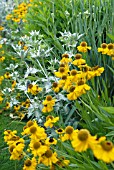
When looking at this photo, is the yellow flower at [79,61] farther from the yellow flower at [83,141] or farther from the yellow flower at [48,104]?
the yellow flower at [83,141]

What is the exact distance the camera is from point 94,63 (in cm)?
302

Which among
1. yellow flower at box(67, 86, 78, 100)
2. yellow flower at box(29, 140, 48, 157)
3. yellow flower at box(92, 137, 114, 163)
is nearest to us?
yellow flower at box(92, 137, 114, 163)

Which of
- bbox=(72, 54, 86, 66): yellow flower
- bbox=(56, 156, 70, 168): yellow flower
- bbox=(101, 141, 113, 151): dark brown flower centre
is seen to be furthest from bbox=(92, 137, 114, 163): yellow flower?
bbox=(72, 54, 86, 66): yellow flower

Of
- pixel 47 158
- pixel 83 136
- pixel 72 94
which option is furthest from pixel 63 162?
pixel 83 136

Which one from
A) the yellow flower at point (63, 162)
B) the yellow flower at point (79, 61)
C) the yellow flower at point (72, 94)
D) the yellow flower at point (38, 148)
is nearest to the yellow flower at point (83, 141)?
the yellow flower at point (38, 148)

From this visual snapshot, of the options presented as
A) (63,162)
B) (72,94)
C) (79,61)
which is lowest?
(63,162)

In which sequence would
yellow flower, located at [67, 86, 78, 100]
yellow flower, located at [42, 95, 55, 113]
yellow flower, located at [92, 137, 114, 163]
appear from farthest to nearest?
yellow flower, located at [42, 95, 55, 113] < yellow flower, located at [67, 86, 78, 100] < yellow flower, located at [92, 137, 114, 163]

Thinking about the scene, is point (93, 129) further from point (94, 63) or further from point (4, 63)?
point (4, 63)

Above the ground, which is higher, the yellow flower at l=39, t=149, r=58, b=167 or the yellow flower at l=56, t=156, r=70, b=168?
the yellow flower at l=39, t=149, r=58, b=167

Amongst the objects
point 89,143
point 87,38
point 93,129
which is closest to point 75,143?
point 89,143

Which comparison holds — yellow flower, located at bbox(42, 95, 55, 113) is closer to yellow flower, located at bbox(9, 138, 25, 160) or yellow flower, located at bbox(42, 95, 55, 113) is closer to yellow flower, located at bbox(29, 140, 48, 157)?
yellow flower, located at bbox(9, 138, 25, 160)

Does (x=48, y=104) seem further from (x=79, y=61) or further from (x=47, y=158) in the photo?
(x=47, y=158)

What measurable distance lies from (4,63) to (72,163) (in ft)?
10.6

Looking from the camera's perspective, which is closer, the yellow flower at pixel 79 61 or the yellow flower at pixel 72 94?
the yellow flower at pixel 72 94
